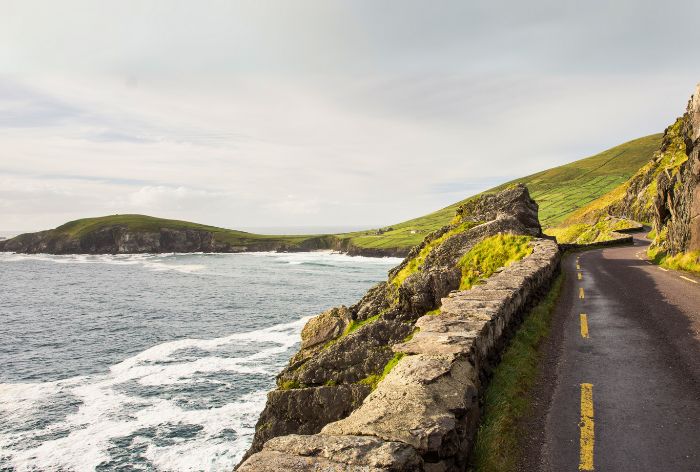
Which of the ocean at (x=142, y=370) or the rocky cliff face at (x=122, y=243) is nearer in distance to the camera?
the ocean at (x=142, y=370)

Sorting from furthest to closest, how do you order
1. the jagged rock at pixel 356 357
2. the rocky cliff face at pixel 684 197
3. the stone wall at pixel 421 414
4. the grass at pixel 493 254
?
the rocky cliff face at pixel 684 197
the grass at pixel 493 254
the jagged rock at pixel 356 357
the stone wall at pixel 421 414

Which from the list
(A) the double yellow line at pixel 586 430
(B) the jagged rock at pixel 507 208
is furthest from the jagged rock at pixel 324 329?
(B) the jagged rock at pixel 507 208

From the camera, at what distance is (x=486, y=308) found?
11.1 metres

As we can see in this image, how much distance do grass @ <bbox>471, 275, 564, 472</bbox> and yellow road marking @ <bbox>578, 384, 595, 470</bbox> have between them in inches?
38.0

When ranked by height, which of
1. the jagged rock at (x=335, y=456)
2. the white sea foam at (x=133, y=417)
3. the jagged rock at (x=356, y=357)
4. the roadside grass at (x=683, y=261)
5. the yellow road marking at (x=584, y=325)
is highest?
the jagged rock at (x=335, y=456)

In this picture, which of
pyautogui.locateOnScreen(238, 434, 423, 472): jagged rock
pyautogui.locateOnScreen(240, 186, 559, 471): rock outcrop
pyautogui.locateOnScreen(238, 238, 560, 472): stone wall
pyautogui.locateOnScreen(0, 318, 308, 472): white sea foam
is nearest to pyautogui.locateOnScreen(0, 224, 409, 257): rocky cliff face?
pyautogui.locateOnScreen(0, 318, 308, 472): white sea foam

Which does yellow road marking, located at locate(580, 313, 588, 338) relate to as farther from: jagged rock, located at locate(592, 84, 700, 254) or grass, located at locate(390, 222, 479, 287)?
jagged rock, located at locate(592, 84, 700, 254)

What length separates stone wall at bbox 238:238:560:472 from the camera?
202 inches

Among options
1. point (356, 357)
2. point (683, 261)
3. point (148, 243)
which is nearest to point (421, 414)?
point (356, 357)

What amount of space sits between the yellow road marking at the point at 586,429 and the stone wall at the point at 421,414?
5.62 feet

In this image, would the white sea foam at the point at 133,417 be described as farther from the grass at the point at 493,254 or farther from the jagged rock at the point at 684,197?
the jagged rock at the point at 684,197

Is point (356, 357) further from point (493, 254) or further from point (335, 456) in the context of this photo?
point (493, 254)

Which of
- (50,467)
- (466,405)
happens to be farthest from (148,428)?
(466,405)

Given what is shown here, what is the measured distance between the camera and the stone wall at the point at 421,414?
5129mm
